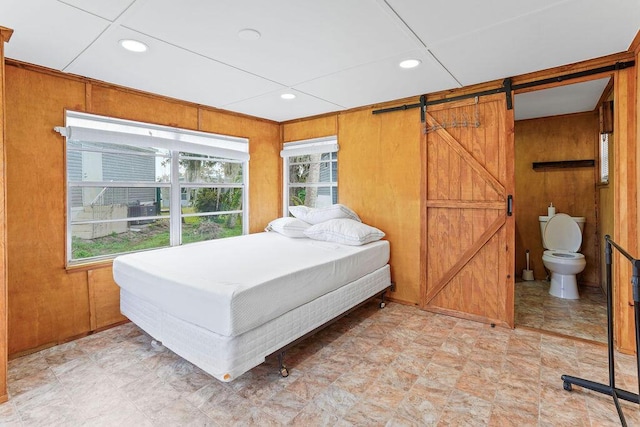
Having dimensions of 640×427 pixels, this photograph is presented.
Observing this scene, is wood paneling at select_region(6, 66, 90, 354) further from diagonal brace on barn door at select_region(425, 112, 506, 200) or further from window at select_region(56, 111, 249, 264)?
diagonal brace on barn door at select_region(425, 112, 506, 200)

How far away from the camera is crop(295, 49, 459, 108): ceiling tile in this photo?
269 centimetres

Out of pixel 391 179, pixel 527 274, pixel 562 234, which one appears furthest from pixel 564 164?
pixel 391 179

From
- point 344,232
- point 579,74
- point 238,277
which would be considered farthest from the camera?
point 344,232

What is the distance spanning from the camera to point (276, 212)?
16.2 ft

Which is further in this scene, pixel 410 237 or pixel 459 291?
pixel 410 237

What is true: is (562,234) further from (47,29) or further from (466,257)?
(47,29)

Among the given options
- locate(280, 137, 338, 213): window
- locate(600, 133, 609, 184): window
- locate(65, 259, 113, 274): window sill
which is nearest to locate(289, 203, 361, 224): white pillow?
locate(280, 137, 338, 213): window

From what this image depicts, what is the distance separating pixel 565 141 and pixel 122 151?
18.5 ft

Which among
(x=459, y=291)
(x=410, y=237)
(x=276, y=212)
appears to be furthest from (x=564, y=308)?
(x=276, y=212)

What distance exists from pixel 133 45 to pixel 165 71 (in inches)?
18.9

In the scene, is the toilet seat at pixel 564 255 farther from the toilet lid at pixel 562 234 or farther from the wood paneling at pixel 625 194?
the wood paneling at pixel 625 194

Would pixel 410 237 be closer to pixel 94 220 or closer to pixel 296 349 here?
pixel 296 349

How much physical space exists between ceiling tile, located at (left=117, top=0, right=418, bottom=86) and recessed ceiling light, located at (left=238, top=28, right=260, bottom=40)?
3cm

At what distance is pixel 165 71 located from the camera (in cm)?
274
